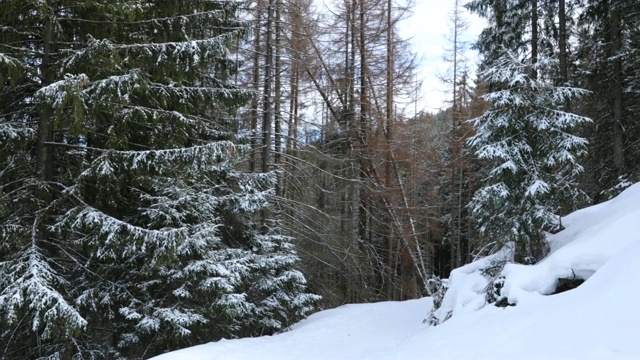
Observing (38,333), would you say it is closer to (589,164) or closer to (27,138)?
(27,138)

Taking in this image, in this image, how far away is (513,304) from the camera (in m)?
5.40

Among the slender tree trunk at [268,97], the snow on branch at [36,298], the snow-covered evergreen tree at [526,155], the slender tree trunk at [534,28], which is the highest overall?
the slender tree trunk at [534,28]

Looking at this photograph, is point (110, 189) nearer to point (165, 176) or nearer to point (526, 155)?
point (165, 176)

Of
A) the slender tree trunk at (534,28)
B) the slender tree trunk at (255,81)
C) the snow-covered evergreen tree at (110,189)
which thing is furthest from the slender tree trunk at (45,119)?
the slender tree trunk at (534,28)

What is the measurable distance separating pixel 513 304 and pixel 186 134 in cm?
634

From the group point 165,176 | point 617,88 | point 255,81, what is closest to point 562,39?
point 617,88

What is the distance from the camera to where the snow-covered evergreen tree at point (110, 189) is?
6.48m

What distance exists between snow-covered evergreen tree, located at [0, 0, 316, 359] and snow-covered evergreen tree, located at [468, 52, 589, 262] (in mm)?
4603

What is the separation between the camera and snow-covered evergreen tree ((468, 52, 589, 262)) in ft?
21.1

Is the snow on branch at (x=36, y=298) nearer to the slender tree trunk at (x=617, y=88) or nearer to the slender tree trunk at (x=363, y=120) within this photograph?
the slender tree trunk at (x=363, y=120)

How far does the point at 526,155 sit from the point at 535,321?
321cm

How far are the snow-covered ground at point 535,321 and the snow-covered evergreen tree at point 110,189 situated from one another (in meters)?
1.31

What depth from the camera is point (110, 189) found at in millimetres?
7656

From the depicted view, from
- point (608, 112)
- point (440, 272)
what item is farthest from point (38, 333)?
point (440, 272)
